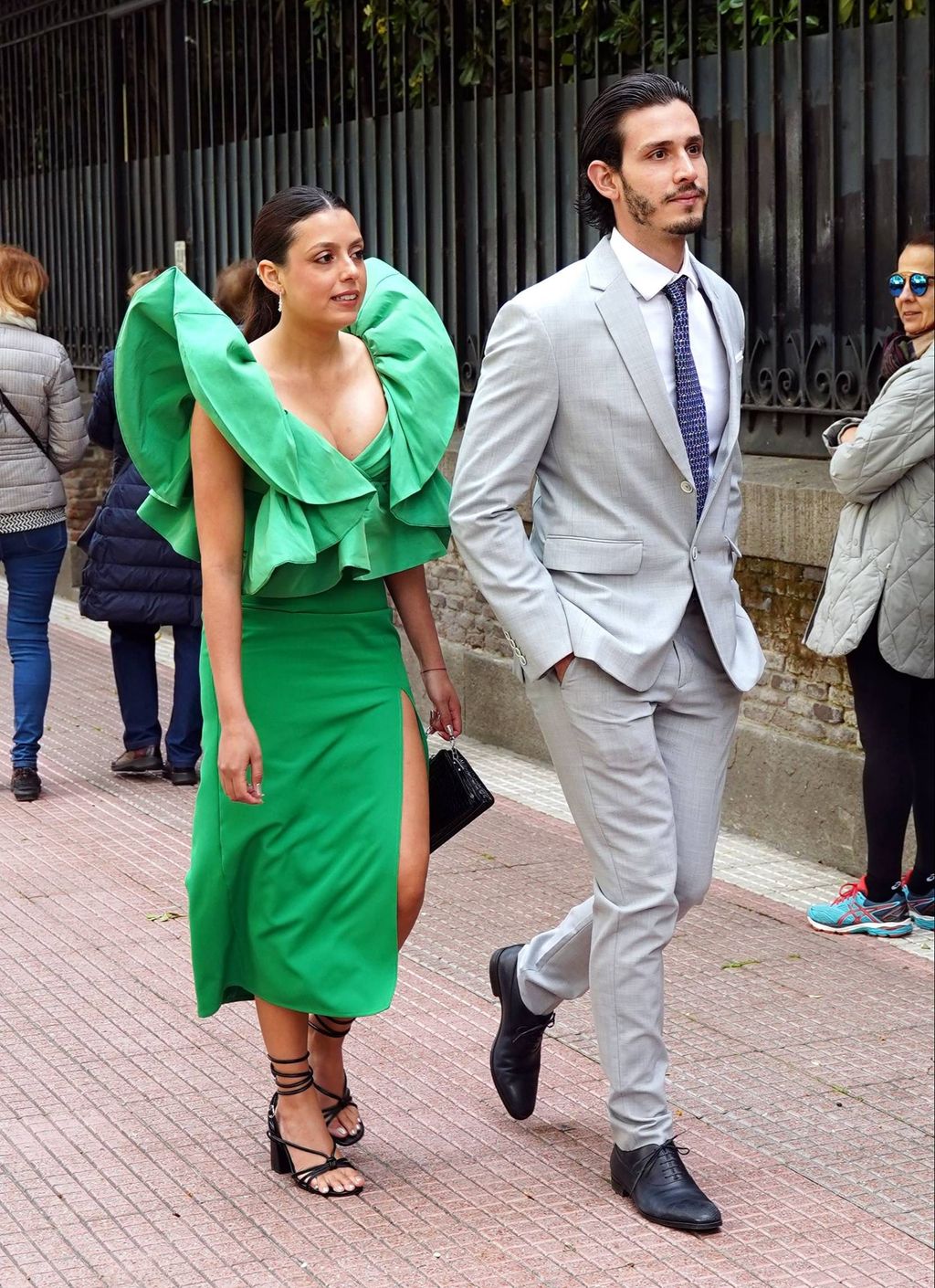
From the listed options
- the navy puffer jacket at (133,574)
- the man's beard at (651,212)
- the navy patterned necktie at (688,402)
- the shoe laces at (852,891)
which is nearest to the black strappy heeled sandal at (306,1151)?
the navy patterned necktie at (688,402)

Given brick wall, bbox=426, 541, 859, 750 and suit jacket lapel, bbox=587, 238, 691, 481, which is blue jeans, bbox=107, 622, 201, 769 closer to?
brick wall, bbox=426, 541, 859, 750

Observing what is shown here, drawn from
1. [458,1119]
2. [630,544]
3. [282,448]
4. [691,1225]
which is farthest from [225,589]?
[691,1225]

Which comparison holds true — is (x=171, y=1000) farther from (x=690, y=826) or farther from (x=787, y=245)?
(x=787, y=245)

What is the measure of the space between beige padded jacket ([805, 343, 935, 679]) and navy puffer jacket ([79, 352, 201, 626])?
119 inches

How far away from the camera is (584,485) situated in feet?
13.0

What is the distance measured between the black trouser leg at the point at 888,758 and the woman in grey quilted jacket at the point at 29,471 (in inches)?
141

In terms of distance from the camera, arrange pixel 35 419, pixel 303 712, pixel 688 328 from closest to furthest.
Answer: pixel 688 328, pixel 303 712, pixel 35 419

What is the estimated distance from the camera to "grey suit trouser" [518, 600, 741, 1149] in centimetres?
399

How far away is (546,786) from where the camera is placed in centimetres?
823

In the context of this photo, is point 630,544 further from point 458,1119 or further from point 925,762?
point 925,762

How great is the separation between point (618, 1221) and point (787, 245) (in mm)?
4320

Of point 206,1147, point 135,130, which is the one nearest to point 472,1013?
point 206,1147

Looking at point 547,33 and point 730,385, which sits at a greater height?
point 547,33

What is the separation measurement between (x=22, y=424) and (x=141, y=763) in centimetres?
150
